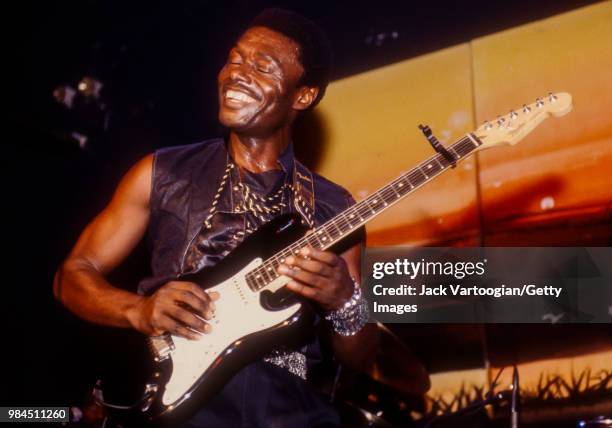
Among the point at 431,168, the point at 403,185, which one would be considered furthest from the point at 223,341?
the point at 431,168

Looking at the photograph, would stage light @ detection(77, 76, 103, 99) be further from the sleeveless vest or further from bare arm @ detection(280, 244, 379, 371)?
bare arm @ detection(280, 244, 379, 371)

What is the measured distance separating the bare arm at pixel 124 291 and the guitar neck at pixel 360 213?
0.20m

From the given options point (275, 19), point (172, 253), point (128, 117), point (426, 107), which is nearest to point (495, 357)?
point (426, 107)

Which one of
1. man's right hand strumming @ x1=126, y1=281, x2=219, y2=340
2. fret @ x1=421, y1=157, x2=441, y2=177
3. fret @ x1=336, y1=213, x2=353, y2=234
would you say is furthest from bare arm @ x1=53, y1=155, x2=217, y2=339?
fret @ x1=421, y1=157, x2=441, y2=177

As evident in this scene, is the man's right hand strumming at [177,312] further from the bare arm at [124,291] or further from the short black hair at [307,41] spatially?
the short black hair at [307,41]

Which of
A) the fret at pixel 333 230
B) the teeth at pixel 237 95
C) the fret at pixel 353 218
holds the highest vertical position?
the teeth at pixel 237 95

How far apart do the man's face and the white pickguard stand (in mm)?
681

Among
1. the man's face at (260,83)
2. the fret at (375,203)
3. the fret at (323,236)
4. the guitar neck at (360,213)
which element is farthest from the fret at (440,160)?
the man's face at (260,83)

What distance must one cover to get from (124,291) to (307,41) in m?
1.28

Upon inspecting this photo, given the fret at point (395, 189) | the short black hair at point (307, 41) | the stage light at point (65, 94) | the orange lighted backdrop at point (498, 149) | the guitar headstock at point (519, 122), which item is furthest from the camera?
the stage light at point (65, 94)

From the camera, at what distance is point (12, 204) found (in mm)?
3455

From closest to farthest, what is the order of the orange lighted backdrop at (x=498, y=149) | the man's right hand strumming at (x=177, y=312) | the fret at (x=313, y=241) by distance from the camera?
the man's right hand strumming at (x=177, y=312) < the fret at (x=313, y=241) < the orange lighted backdrop at (x=498, y=149)

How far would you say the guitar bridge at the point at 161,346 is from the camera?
2066mm

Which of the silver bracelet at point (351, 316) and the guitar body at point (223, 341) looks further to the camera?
the silver bracelet at point (351, 316)
